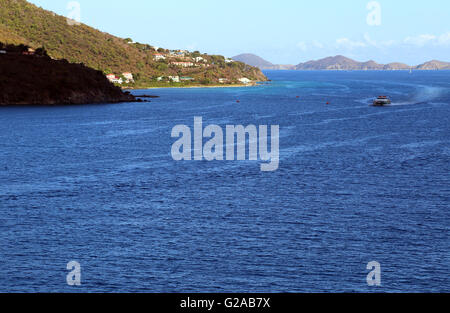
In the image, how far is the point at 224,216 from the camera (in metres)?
54.7

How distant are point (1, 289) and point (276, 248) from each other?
2018cm

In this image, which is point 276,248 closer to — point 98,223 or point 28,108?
point 98,223

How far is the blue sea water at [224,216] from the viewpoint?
39.5m

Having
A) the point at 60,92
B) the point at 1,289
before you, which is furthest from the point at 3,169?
the point at 60,92

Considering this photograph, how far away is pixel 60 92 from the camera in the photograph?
195 metres

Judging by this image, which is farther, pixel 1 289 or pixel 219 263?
pixel 219 263

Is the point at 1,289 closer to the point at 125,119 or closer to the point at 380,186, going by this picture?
the point at 380,186

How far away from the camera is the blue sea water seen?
3950 cm

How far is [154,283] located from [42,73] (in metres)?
176
